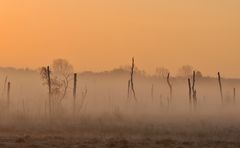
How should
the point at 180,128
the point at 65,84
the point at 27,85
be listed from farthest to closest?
the point at 27,85 → the point at 65,84 → the point at 180,128

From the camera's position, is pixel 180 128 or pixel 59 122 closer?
pixel 180 128

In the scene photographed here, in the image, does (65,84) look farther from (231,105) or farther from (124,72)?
(124,72)

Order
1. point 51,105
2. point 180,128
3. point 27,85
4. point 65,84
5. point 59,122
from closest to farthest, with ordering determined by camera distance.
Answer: point 180,128, point 59,122, point 51,105, point 65,84, point 27,85

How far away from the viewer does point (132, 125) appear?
164ft

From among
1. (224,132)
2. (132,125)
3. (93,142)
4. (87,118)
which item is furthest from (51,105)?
(93,142)

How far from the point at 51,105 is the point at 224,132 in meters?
27.9

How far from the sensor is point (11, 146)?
97.3ft

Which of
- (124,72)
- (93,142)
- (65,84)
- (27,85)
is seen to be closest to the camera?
(93,142)

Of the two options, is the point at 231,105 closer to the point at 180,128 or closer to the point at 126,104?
the point at 126,104

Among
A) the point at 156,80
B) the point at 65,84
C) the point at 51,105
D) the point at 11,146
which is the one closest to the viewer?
the point at 11,146

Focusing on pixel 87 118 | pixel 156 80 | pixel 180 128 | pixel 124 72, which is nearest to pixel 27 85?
pixel 156 80

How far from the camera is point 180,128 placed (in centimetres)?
4756

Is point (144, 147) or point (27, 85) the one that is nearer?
point (144, 147)

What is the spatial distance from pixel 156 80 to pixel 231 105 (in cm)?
8770
